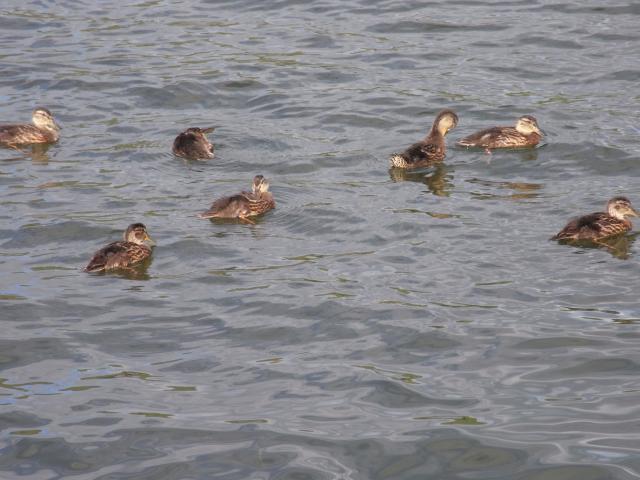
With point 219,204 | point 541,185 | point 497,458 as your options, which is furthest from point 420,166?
point 497,458

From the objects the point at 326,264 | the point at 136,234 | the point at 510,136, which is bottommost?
the point at 326,264

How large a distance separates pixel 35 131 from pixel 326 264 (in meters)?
5.47

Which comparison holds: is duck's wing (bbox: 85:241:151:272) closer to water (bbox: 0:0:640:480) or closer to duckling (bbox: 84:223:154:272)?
duckling (bbox: 84:223:154:272)

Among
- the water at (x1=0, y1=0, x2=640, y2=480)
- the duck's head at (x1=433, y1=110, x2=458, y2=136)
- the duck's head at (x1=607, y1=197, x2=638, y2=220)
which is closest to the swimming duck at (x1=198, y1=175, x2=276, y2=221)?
the water at (x1=0, y1=0, x2=640, y2=480)

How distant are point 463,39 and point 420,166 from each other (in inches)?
230

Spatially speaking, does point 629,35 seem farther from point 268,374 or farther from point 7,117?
point 268,374

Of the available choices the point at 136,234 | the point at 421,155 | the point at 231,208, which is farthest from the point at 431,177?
the point at 136,234

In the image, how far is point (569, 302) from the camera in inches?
411

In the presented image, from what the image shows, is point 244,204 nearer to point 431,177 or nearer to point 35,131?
point 431,177

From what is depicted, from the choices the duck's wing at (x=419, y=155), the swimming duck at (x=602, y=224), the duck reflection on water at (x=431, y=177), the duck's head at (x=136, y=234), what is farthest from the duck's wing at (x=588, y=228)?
the duck's head at (x=136, y=234)

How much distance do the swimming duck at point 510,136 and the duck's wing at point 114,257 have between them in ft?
16.2

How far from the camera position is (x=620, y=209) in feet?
39.5

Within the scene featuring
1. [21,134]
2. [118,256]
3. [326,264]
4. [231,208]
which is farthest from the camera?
[21,134]

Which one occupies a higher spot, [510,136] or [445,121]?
[445,121]
